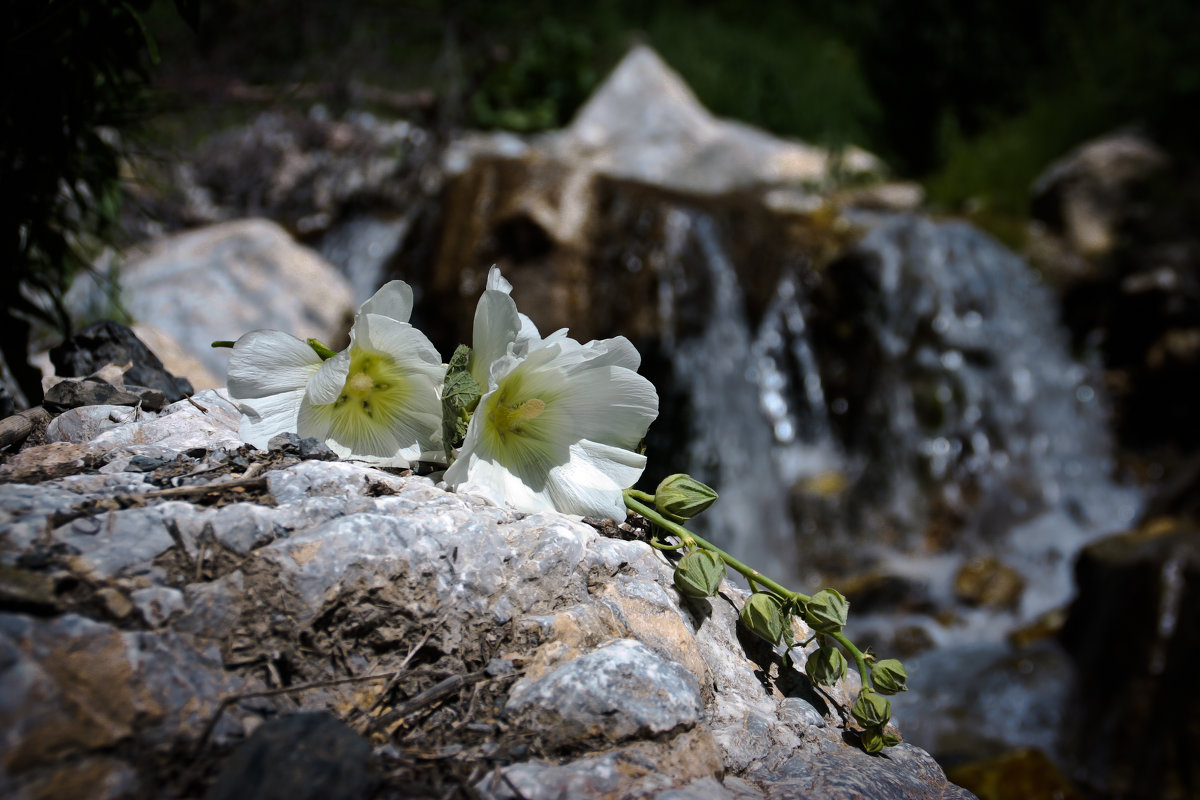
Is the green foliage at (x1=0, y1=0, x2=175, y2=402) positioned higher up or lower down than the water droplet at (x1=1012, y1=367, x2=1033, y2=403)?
higher up

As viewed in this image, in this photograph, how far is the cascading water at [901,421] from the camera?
548 cm

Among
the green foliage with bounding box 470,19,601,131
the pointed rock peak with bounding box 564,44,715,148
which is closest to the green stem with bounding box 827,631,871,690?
the pointed rock peak with bounding box 564,44,715,148

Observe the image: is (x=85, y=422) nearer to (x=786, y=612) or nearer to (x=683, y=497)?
(x=683, y=497)

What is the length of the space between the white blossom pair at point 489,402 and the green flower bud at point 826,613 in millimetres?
290

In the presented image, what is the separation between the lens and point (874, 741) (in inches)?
40.9

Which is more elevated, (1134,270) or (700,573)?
(1134,270)

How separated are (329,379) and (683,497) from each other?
1.70ft

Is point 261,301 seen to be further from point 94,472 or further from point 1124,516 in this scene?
point 1124,516

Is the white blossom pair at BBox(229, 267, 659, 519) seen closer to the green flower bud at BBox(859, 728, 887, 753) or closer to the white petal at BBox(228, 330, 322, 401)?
the white petal at BBox(228, 330, 322, 401)

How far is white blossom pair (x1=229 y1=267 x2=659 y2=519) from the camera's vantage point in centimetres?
105

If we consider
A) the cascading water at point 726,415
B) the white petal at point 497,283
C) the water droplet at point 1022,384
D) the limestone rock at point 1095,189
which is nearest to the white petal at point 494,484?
the white petal at point 497,283

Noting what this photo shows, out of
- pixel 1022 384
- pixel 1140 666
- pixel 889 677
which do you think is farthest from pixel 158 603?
pixel 1022 384

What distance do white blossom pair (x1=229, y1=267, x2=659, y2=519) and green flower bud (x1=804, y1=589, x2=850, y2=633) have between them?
0.29 metres

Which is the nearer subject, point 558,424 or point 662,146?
point 558,424
